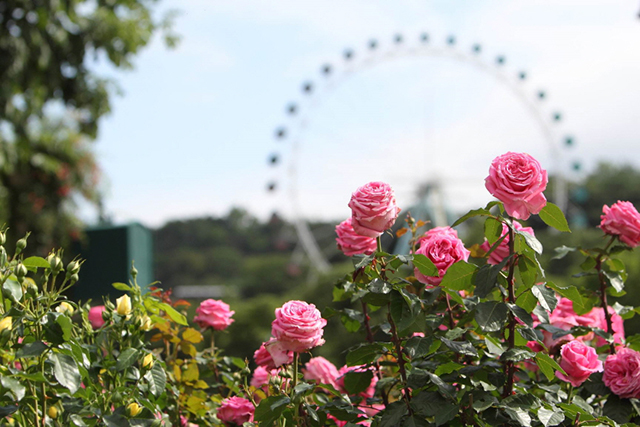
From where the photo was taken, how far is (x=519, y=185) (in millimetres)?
1165

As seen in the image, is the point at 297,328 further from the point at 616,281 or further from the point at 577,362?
the point at 616,281

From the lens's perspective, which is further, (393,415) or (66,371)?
(393,415)

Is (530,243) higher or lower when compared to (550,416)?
higher

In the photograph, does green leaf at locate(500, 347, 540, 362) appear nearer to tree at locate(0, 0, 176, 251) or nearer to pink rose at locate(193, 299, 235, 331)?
pink rose at locate(193, 299, 235, 331)

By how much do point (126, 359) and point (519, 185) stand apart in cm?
74

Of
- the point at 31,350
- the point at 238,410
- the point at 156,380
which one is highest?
the point at 31,350

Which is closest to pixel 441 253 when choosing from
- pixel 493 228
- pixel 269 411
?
pixel 493 228

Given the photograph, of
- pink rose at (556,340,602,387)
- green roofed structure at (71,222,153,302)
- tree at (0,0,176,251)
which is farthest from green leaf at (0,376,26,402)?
tree at (0,0,176,251)

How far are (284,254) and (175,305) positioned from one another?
6302 centimetres

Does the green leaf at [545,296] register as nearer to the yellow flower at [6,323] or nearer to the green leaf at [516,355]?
the green leaf at [516,355]

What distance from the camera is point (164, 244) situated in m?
65.2

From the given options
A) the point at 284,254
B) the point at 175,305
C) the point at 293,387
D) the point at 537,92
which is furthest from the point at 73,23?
the point at 284,254

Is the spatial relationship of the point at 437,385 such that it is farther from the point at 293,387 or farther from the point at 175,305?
the point at 175,305

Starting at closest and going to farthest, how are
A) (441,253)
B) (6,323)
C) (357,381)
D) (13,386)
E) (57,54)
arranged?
1. (13,386)
2. (6,323)
3. (441,253)
4. (357,381)
5. (57,54)
